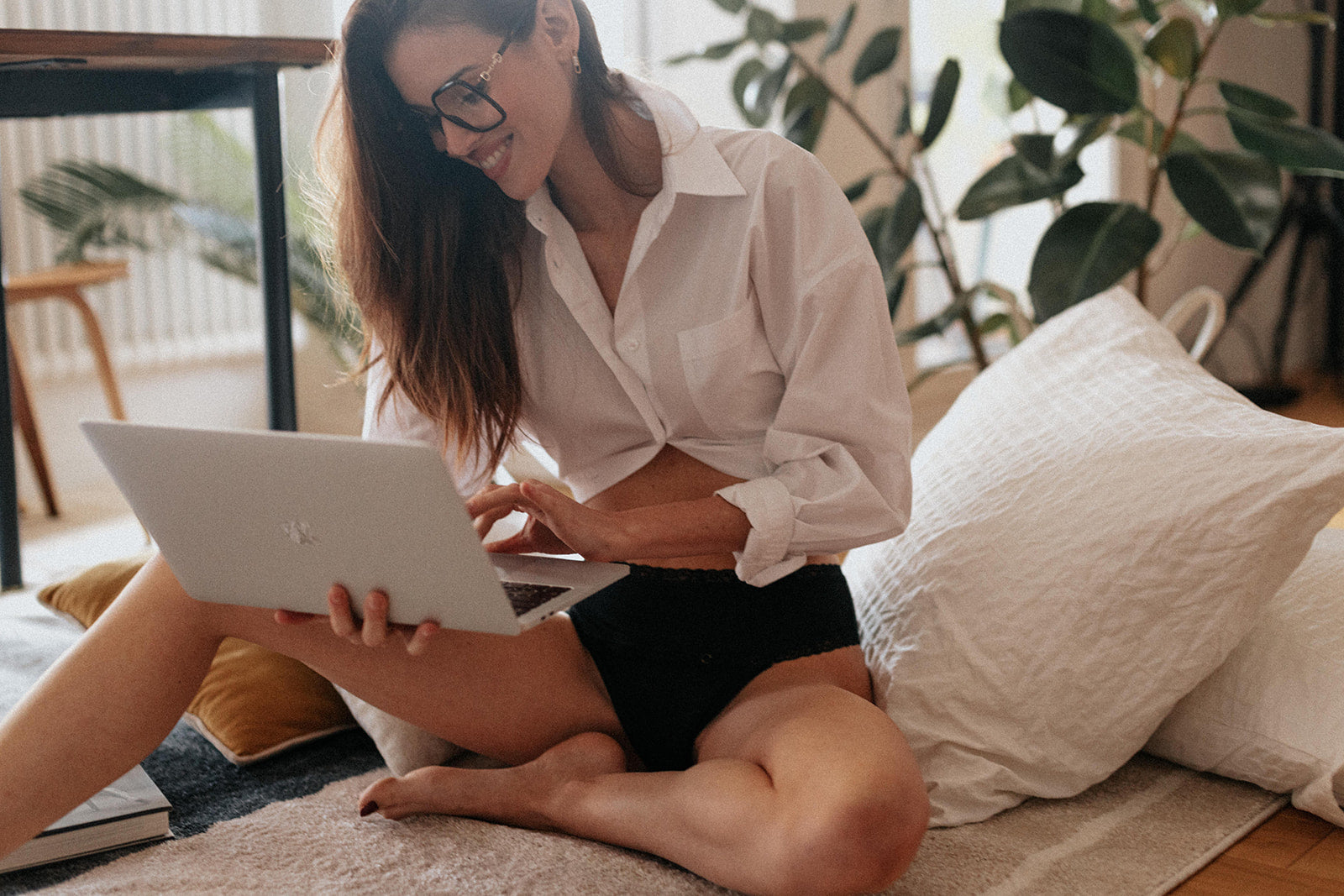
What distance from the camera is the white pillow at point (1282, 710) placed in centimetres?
117

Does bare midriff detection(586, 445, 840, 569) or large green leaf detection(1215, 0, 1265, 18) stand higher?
large green leaf detection(1215, 0, 1265, 18)

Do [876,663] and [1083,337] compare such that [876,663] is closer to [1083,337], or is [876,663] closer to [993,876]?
[993,876]

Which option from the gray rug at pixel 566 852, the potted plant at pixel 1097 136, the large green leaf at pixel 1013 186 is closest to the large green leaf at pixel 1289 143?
the potted plant at pixel 1097 136

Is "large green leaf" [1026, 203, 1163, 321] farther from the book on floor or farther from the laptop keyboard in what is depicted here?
the book on floor

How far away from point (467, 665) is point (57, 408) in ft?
8.21

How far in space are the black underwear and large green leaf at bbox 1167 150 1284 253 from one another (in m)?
1.25

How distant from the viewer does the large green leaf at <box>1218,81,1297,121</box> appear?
7.12 ft

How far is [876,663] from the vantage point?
1.27 meters

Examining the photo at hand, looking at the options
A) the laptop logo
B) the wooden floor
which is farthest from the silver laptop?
the wooden floor

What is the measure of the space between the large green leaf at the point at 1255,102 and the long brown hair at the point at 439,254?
1.40m

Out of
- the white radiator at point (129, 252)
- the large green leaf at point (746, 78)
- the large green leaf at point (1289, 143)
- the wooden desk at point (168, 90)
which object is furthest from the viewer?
the white radiator at point (129, 252)

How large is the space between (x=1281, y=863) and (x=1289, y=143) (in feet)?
4.58

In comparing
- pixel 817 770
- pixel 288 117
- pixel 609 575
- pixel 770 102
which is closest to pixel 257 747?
pixel 609 575

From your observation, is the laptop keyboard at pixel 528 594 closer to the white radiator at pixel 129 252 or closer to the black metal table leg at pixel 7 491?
the black metal table leg at pixel 7 491
